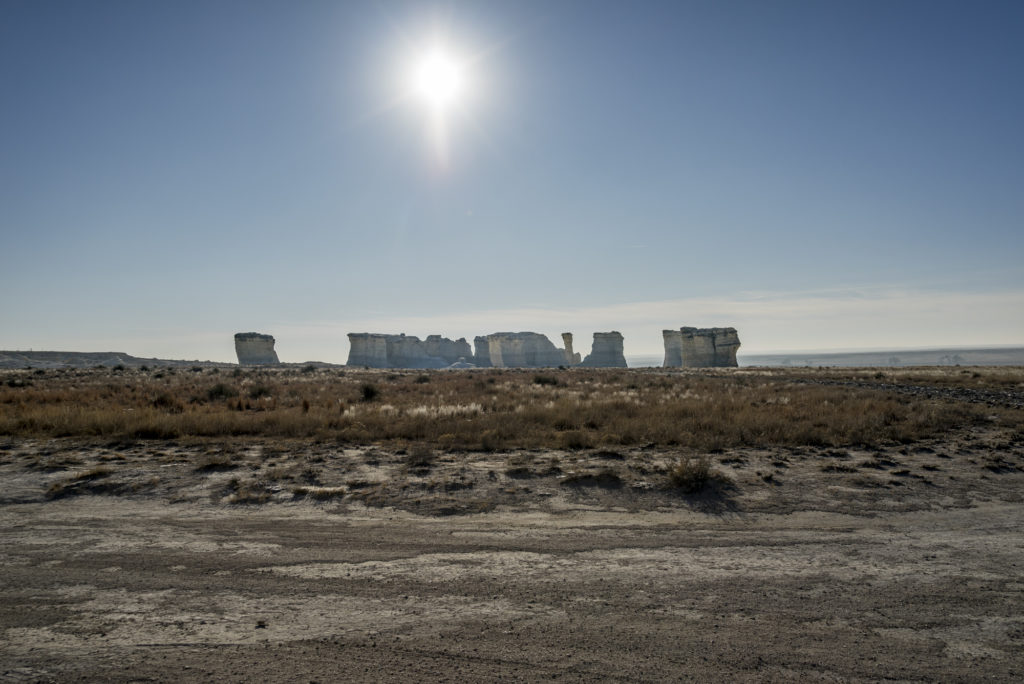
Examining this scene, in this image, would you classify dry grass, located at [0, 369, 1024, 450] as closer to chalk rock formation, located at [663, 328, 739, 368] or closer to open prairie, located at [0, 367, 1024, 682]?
open prairie, located at [0, 367, 1024, 682]

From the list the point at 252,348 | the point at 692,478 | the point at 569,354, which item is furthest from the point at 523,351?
the point at 692,478

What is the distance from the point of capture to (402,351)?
357 ft

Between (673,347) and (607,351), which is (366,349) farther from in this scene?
(673,347)

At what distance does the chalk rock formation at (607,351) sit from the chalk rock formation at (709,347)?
25.8 m

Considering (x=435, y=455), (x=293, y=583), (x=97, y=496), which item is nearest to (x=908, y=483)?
(x=435, y=455)

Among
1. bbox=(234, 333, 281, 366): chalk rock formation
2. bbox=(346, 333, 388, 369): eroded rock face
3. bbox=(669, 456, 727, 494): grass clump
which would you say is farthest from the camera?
bbox=(346, 333, 388, 369): eroded rock face

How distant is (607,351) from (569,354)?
8.50 m

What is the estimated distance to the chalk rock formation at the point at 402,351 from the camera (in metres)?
100

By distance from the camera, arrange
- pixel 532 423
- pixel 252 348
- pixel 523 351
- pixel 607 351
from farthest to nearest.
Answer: pixel 523 351 < pixel 607 351 < pixel 252 348 < pixel 532 423

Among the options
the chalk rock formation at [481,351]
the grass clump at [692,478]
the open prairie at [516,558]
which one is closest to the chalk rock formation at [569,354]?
the chalk rock formation at [481,351]

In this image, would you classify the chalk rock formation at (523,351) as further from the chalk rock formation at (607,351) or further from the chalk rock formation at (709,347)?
the chalk rock formation at (709,347)

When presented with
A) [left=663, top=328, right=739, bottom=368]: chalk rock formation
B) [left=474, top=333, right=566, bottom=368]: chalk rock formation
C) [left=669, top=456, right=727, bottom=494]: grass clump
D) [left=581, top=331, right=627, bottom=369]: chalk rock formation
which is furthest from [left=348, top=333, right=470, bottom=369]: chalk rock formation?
[left=669, top=456, right=727, bottom=494]: grass clump

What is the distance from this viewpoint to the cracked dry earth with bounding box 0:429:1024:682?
11.5 feet

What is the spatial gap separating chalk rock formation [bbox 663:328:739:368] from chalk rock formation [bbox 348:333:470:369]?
5401 cm
